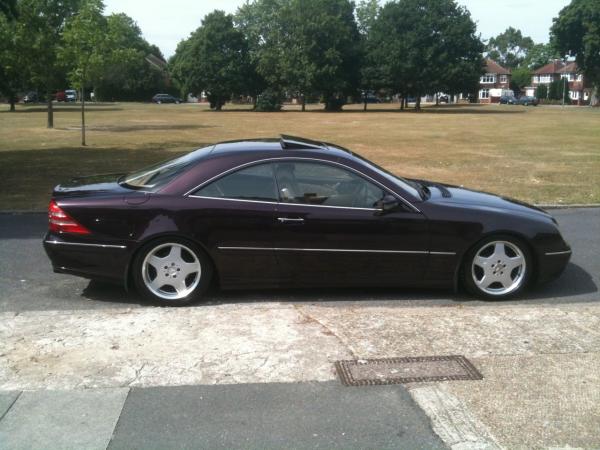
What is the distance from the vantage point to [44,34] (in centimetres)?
2711

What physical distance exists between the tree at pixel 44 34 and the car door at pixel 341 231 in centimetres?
2389

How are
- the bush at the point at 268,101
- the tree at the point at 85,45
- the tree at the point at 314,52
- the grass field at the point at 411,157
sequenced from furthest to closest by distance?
the bush at the point at 268,101, the tree at the point at 314,52, the tree at the point at 85,45, the grass field at the point at 411,157

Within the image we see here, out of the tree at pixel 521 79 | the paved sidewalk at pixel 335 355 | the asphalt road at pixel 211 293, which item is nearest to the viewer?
the paved sidewalk at pixel 335 355

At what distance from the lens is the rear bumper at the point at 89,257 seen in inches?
212

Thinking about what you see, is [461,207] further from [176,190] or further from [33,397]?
[33,397]

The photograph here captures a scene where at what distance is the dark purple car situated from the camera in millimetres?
5402

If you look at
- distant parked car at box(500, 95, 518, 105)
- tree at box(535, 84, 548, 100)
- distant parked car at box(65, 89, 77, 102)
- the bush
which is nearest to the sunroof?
the bush

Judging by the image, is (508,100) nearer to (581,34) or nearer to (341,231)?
(581,34)

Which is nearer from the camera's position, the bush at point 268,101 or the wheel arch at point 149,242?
the wheel arch at point 149,242

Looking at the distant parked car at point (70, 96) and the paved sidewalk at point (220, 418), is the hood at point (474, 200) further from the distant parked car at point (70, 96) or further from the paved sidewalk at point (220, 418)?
the distant parked car at point (70, 96)

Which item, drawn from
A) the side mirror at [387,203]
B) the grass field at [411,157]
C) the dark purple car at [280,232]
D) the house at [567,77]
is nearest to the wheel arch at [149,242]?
the dark purple car at [280,232]

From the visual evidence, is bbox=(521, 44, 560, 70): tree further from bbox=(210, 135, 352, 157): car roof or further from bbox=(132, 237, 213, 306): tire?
bbox=(132, 237, 213, 306): tire

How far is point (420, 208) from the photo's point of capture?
554 centimetres

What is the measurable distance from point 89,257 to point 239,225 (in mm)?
1307
